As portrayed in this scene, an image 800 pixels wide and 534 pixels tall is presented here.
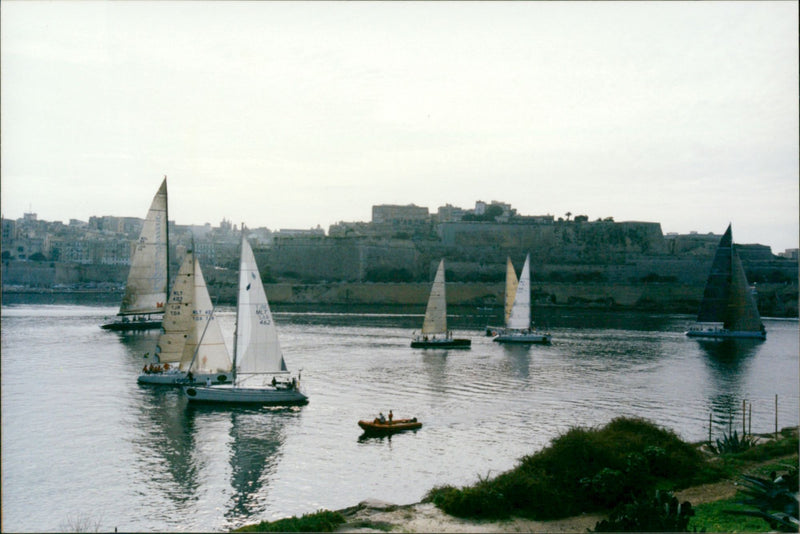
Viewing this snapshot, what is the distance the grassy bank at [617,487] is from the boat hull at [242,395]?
1268 centimetres

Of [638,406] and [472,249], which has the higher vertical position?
[472,249]

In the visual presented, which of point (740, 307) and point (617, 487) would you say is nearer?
point (617, 487)

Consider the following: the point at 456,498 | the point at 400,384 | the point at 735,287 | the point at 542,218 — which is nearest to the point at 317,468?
the point at 456,498

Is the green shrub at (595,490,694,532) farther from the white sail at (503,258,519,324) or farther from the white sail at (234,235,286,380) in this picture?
the white sail at (503,258,519,324)

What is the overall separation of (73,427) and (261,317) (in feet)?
24.1

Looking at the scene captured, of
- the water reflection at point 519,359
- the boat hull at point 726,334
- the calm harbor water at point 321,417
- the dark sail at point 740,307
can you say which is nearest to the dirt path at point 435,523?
the calm harbor water at point 321,417

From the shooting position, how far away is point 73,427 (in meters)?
23.7

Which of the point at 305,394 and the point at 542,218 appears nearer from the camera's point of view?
the point at 305,394

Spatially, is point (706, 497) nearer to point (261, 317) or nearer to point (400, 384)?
point (261, 317)

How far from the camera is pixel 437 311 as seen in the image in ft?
162

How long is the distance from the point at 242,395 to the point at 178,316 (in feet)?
20.2

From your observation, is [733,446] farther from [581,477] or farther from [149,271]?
[149,271]

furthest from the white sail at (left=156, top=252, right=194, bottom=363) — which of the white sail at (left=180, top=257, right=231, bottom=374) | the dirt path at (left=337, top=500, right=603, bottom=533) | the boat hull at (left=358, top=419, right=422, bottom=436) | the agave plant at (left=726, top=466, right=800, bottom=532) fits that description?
the agave plant at (left=726, top=466, right=800, bottom=532)

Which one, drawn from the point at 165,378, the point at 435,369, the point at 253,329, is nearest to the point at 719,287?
the point at 435,369
